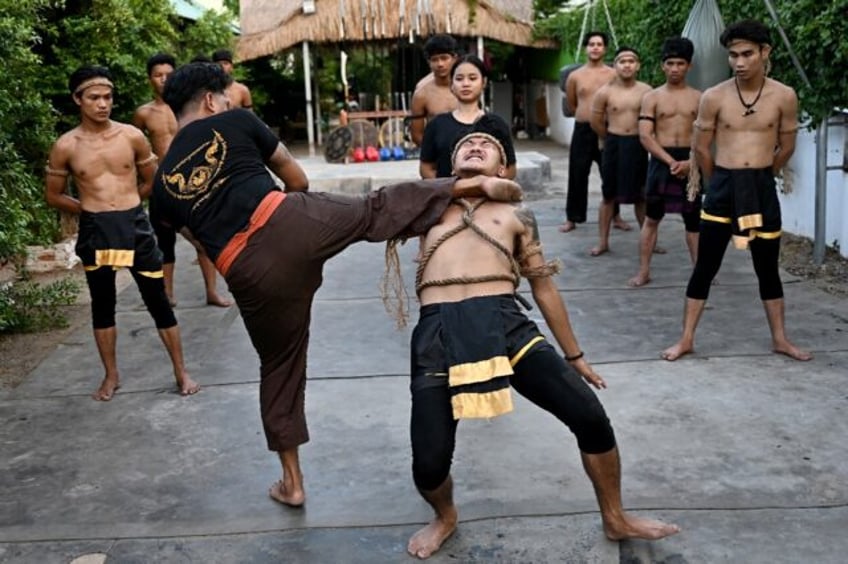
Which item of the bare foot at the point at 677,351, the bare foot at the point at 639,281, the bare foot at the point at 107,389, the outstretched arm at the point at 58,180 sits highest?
the outstretched arm at the point at 58,180

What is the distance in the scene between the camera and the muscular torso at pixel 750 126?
498cm

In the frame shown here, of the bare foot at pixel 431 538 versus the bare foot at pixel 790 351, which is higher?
the bare foot at pixel 790 351

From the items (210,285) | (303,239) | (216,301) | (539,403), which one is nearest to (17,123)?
(210,285)

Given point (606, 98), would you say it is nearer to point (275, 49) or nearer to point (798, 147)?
point (798, 147)

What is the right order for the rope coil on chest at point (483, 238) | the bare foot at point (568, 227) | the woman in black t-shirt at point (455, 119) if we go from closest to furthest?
the rope coil on chest at point (483, 238) → the woman in black t-shirt at point (455, 119) → the bare foot at point (568, 227)

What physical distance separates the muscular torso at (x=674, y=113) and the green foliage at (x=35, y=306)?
14.3ft

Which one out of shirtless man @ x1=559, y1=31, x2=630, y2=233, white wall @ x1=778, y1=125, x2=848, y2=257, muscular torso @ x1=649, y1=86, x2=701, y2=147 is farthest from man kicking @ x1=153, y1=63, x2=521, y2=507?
shirtless man @ x1=559, y1=31, x2=630, y2=233

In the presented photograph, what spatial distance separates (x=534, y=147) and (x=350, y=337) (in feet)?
41.3

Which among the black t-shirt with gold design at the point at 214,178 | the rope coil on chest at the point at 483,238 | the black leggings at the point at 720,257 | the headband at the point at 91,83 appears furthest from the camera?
the black leggings at the point at 720,257


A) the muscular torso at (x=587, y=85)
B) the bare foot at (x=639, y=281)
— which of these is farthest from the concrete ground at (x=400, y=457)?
the muscular torso at (x=587, y=85)

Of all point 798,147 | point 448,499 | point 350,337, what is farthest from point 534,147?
point 448,499

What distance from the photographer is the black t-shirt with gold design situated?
10.8 ft

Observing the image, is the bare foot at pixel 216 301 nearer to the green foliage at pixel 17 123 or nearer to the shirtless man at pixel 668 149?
the green foliage at pixel 17 123

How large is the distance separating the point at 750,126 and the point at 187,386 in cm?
329
